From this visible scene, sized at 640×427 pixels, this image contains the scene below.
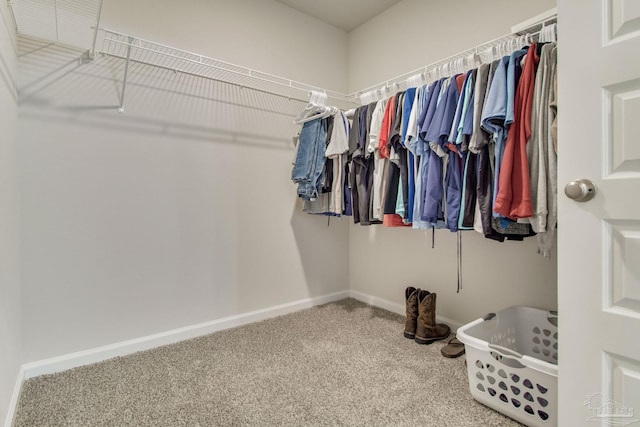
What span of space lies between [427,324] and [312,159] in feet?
4.20

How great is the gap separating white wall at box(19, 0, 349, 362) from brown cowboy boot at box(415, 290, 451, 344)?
0.96 m

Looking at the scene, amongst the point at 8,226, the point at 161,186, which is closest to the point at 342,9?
the point at 161,186

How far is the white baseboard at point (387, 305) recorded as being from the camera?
212 cm

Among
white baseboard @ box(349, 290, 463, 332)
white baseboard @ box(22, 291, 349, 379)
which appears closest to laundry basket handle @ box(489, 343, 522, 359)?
white baseboard @ box(349, 290, 463, 332)

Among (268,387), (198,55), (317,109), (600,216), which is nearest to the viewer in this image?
(600,216)

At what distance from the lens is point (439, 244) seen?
2.20 m

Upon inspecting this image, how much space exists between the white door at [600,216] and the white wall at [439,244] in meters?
0.86

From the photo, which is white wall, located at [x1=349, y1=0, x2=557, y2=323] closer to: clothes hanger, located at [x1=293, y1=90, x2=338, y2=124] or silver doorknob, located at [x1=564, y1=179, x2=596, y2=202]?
clothes hanger, located at [x1=293, y1=90, x2=338, y2=124]

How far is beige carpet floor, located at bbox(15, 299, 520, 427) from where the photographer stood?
4.19 feet

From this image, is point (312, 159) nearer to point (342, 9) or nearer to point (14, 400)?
point (342, 9)

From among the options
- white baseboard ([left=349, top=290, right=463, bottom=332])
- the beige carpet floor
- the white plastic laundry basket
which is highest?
the white plastic laundry basket

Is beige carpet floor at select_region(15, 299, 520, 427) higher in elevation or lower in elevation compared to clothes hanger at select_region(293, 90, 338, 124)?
lower

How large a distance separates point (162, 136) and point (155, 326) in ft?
3.75

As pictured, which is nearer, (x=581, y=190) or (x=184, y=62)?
(x=581, y=190)
